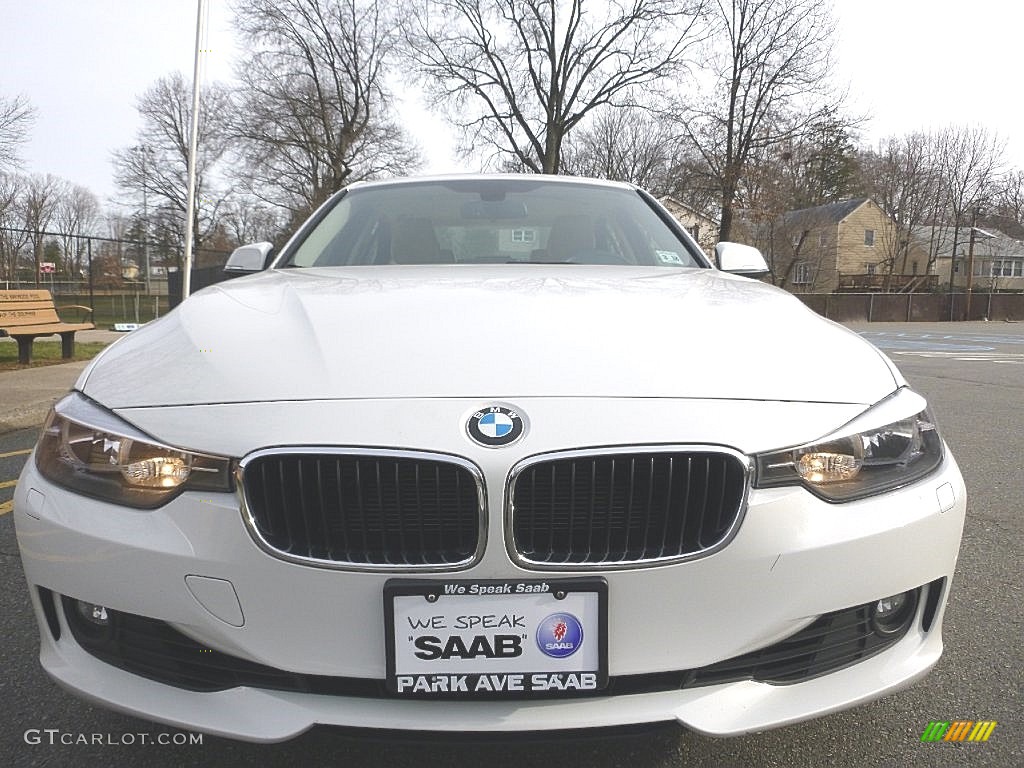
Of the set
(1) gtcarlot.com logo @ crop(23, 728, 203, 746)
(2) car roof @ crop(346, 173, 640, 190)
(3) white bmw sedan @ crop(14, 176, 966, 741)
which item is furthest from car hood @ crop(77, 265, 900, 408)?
(2) car roof @ crop(346, 173, 640, 190)

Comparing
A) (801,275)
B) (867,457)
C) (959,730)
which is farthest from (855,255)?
(867,457)

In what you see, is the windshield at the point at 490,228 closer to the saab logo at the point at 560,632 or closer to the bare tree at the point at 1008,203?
the saab logo at the point at 560,632

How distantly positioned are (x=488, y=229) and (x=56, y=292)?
19.0 meters

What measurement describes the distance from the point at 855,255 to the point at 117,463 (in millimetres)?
61509

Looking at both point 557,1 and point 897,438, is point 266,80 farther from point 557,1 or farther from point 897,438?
point 897,438

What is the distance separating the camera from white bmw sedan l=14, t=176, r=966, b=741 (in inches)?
49.1

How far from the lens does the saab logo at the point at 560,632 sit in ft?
4.07

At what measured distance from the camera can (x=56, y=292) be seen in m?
18.1

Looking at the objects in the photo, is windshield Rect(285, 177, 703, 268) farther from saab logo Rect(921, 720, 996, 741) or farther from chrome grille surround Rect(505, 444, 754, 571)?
saab logo Rect(921, 720, 996, 741)

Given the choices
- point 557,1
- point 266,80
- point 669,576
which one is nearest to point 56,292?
point 266,80

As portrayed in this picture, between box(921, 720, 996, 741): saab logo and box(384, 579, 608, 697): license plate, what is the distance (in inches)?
37.6

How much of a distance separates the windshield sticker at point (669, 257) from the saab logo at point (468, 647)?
172cm

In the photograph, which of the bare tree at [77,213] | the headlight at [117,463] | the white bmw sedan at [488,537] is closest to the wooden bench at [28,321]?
the headlight at [117,463]

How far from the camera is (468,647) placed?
1.25 meters
